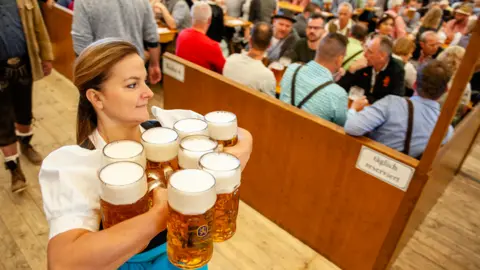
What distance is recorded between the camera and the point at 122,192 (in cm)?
77

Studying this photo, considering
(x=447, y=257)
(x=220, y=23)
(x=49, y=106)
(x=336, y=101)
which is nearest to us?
(x=336, y=101)

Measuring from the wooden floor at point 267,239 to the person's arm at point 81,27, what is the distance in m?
1.05

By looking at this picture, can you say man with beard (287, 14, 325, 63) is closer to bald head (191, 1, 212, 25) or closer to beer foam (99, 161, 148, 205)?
bald head (191, 1, 212, 25)

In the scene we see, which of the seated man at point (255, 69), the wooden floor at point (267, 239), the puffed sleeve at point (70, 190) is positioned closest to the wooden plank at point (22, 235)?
the wooden floor at point (267, 239)

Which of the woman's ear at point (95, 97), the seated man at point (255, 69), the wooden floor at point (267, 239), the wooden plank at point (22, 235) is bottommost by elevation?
the wooden plank at point (22, 235)

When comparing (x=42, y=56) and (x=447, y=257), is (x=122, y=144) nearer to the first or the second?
(x=42, y=56)

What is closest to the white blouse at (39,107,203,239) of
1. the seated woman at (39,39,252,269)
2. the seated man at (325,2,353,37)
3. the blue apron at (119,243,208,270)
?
the seated woman at (39,39,252,269)

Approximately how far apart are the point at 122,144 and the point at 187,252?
1.04ft

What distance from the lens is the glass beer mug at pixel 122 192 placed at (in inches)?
30.2

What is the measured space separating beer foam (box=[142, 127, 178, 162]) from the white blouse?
14 cm

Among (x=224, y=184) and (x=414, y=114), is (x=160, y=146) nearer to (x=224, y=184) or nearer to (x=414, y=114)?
(x=224, y=184)

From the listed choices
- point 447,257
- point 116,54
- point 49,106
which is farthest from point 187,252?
point 49,106

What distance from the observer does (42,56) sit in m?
2.53

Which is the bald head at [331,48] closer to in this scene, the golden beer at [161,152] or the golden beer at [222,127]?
the golden beer at [222,127]
